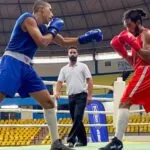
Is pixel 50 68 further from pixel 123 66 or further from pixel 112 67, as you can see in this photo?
pixel 123 66

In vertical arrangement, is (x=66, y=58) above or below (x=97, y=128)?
above

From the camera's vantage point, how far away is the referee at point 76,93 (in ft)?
15.9

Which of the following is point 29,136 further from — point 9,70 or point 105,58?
point 105,58

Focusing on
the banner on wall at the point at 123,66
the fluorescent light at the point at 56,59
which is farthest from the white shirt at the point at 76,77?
the fluorescent light at the point at 56,59

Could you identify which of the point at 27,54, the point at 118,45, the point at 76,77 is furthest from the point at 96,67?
the point at 27,54

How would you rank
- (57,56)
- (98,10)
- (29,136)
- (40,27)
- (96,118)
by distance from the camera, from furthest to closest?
(57,56) → (98,10) → (29,136) → (96,118) → (40,27)

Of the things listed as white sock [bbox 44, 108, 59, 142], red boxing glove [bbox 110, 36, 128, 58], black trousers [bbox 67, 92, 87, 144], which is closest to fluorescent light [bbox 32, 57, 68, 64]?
black trousers [bbox 67, 92, 87, 144]

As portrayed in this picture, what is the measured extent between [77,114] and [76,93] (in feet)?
0.92

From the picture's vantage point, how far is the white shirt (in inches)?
195

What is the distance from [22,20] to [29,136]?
8518 millimetres

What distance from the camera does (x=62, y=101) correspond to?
1827 cm

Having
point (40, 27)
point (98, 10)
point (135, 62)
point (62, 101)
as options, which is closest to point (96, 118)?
point (135, 62)

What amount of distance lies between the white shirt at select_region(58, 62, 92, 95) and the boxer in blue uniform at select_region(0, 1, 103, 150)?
1.36 m

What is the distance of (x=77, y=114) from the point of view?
486cm
